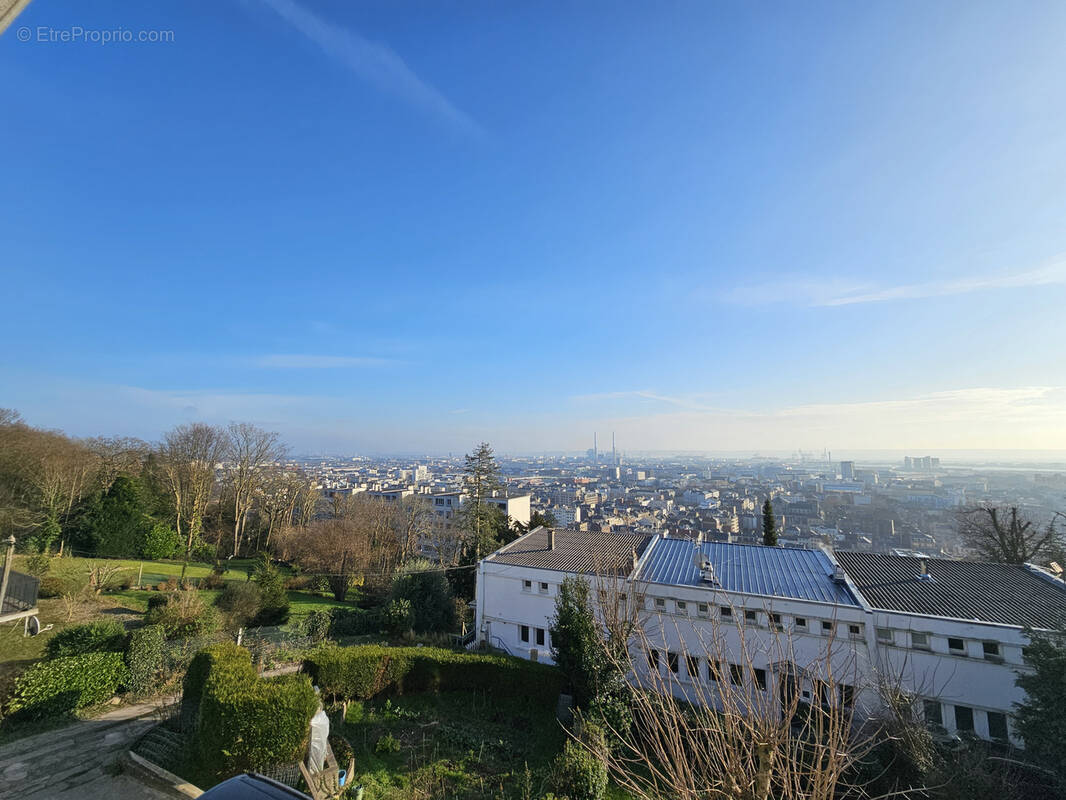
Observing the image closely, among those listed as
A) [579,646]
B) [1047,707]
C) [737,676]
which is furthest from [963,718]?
[579,646]

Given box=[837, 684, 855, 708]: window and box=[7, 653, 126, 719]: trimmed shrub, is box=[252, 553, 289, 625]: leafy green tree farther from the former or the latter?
box=[837, 684, 855, 708]: window

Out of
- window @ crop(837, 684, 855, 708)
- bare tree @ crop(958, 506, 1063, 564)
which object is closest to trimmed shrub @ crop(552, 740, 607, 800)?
window @ crop(837, 684, 855, 708)

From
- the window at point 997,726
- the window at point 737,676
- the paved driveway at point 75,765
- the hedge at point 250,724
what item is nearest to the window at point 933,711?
the window at point 997,726

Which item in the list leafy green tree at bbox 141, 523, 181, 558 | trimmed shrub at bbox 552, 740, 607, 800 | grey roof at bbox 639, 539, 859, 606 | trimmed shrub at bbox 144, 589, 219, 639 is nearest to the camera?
trimmed shrub at bbox 552, 740, 607, 800

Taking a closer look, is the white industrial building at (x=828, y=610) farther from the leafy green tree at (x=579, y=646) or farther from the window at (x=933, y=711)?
the leafy green tree at (x=579, y=646)

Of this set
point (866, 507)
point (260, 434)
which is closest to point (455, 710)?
point (260, 434)

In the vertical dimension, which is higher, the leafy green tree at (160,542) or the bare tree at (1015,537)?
the bare tree at (1015,537)

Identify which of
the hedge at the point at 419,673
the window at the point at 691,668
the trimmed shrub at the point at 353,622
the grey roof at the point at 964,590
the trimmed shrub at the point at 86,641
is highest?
the window at the point at 691,668
